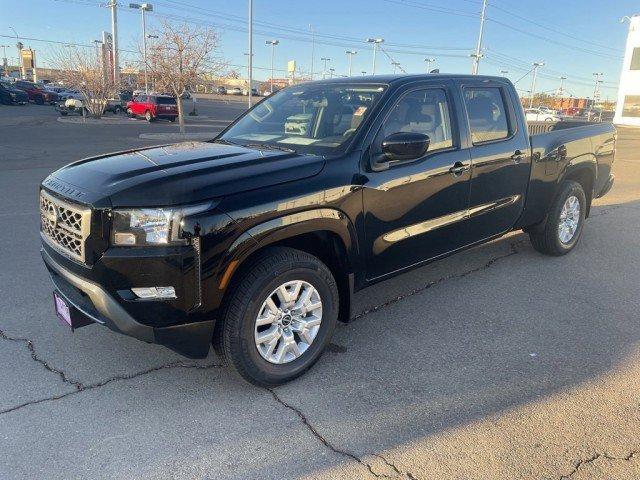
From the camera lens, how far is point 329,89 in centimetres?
419

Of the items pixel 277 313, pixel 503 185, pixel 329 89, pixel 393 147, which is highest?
pixel 329 89

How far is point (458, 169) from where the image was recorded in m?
4.09

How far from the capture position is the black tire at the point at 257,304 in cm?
289

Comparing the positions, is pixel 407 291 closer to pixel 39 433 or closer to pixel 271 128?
pixel 271 128

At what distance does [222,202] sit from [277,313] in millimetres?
780

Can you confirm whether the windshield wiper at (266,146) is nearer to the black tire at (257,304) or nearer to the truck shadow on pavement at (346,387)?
the black tire at (257,304)

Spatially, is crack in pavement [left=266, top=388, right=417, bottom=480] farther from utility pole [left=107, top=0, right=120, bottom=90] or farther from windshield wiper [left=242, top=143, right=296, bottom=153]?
utility pole [left=107, top=0, right=120, bottom=90]

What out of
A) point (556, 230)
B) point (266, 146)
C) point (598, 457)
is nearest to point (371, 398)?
point (598, 457)

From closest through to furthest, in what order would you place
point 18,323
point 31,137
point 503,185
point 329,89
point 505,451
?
point 505,451 → point 18,323 → point 329,89 → point 503,185 → point 31,137

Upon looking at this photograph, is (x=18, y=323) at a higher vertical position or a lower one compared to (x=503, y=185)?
lower

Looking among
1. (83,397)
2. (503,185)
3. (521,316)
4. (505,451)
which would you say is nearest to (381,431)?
(505,451)

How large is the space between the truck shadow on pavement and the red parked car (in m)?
29.9

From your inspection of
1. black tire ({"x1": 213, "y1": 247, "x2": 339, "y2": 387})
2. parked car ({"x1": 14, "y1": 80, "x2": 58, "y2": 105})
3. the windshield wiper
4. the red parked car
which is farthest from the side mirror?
parked car ({"x1": 14, "y1": 80, "x2": 58, "y2": 105})

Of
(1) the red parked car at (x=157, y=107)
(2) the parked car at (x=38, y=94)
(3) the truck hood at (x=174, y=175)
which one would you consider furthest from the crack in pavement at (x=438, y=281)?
(2) the parked car at (x=38, y=94)
